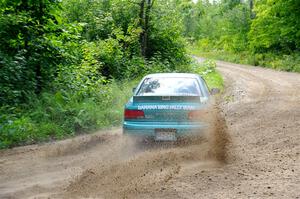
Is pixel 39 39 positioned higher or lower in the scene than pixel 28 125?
higher

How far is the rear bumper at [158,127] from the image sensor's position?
299 inches

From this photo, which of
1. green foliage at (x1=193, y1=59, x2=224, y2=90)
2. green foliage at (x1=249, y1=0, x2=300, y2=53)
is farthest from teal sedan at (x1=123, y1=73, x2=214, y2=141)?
green foliage at (x1=249, y1=0, x2=300, y2=53)

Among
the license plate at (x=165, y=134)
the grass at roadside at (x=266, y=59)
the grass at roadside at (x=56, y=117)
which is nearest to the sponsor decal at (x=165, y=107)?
the license plate at (x=165, y=134)

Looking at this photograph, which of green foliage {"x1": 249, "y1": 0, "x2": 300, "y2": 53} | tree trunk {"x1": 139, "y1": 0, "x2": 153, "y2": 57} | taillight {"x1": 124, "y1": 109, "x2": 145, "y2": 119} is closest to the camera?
taillight {"x1": 124, "y1": 109, "x2": 145, "y2": 119}

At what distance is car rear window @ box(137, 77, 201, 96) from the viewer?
326 inches

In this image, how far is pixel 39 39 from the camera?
1178 centimetres

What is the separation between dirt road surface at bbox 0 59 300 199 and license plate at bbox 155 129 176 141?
0.74 feet

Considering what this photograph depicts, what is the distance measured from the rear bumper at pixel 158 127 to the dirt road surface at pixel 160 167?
9.4 inches

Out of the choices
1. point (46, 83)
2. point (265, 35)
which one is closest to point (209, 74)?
point (265, 35)

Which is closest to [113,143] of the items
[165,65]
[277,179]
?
[277,179]

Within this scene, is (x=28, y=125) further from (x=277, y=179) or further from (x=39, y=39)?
(x=277, y=179)

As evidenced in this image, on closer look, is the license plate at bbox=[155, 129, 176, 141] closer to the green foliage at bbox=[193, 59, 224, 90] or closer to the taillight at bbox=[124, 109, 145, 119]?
the taillight at bbox=[124, 109, 145, 119]

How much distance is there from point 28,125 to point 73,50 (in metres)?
3.89

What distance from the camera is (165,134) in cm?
765
